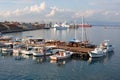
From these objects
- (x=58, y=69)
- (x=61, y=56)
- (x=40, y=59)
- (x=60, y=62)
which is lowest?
(x=58, y=69)

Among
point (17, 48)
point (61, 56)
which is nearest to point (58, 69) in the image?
point (61, 56)

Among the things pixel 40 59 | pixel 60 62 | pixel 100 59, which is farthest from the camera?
pixel 100 59

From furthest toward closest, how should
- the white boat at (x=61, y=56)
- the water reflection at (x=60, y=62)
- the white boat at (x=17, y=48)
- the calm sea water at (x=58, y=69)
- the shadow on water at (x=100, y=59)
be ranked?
the white boat at (x=17, y=48)
the white boat at (x=61, y=56)
the shadow on water at (x=100, y=59)
the water reflection at (x=60, y=62)
the calm sea water at (x=58, y=69)

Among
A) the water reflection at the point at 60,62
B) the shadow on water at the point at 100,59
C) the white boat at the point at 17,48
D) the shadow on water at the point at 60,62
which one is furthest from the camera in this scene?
the white boat at the point at 17,48

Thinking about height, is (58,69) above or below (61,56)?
below

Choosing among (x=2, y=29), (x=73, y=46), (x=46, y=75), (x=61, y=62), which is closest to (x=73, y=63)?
(x=61, y=62)

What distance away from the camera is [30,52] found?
160ft

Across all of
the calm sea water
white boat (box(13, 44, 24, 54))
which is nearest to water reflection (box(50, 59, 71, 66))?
the calm sea water

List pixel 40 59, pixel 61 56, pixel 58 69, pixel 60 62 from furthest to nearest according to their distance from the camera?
pixel 40 59, pixel 61 56, pixel 60 62, pixel 58 69

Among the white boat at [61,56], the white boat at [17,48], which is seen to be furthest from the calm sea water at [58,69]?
the white boat at [17,48]

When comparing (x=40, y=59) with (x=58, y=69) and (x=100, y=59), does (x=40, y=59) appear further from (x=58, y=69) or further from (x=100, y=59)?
(x=100, y=59)

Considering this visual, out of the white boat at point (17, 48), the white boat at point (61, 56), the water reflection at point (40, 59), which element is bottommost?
the water reflection at point (40, 59)

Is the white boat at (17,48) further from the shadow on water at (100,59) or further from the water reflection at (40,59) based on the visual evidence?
the shadow on water at (100,59)

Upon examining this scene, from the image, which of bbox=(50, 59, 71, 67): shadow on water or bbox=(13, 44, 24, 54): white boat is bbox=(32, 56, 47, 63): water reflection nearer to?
bbox=(50, 59, 71, 67): shadow on water
